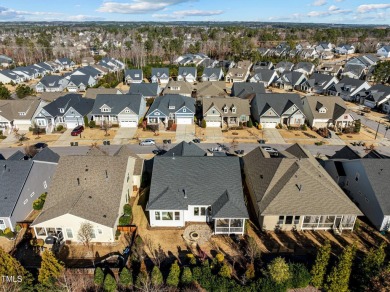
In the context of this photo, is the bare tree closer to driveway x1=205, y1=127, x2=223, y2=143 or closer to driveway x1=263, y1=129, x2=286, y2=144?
driveway x1=205, y1=127, x2=223, y2=143

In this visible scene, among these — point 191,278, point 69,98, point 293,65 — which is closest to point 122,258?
point 191,278

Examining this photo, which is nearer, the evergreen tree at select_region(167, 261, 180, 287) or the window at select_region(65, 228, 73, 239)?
the evergreen tree at select_region(167, 261, 180, 287)

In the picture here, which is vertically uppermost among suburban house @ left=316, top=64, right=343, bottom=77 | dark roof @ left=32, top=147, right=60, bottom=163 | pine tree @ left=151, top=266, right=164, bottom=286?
suburban house @ left=316, top=64, right=343, bottom=77

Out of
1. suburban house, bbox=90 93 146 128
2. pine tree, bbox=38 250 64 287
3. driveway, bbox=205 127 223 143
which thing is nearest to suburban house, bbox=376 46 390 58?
driveway, bbox=205 127 223 143

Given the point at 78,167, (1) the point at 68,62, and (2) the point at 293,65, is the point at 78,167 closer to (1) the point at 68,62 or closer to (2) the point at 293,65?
(2) the point at 293,65

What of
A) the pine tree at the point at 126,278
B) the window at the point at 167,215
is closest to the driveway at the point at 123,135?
the window at the point at 167,215

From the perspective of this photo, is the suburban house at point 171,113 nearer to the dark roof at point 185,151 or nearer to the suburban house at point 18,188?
the dark roof at point 185,151
